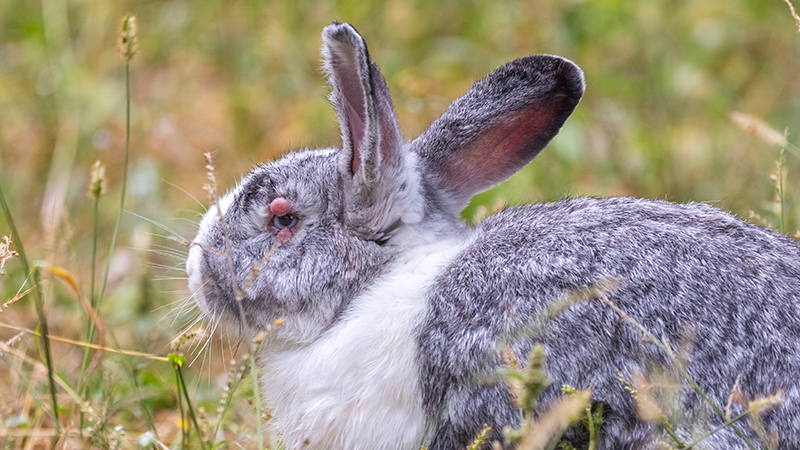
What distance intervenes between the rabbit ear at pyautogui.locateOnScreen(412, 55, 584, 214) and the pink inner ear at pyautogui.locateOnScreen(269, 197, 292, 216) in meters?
0.59

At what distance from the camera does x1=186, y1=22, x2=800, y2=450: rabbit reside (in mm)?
2863

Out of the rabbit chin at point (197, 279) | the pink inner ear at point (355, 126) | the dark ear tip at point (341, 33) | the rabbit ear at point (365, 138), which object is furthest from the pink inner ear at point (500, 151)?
the rabbit chin at point (197, 279)

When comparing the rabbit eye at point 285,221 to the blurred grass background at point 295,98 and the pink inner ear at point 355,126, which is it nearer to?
the pink inner ear at point 355,126

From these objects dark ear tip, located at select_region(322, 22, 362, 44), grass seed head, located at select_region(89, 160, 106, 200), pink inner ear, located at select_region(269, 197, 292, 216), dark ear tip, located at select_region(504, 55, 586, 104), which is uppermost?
dark ear tip, located at select_region(322, 22, 362, 44)

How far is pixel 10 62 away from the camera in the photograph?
24.9 feet

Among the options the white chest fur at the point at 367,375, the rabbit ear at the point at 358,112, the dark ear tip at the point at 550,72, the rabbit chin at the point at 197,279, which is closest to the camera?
the white chest fur at the point at 367,375

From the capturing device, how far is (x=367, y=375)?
10.5 feet

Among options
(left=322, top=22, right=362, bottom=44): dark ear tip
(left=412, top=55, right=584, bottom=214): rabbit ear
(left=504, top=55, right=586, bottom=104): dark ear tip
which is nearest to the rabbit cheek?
(left=412, top=55, right=584, bottom=214): rabbit ear

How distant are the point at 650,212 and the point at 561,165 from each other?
2630 mm

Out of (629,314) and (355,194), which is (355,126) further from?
(629,314)

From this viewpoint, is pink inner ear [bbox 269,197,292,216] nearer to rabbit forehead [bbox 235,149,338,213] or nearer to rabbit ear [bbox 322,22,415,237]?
rabbit forehead [bbox 235,149,338,213]

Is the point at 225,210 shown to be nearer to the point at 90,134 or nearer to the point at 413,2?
the point at 90,134

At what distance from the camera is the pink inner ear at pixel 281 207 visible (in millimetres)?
3621

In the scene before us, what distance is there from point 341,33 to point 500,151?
0.93 meters
